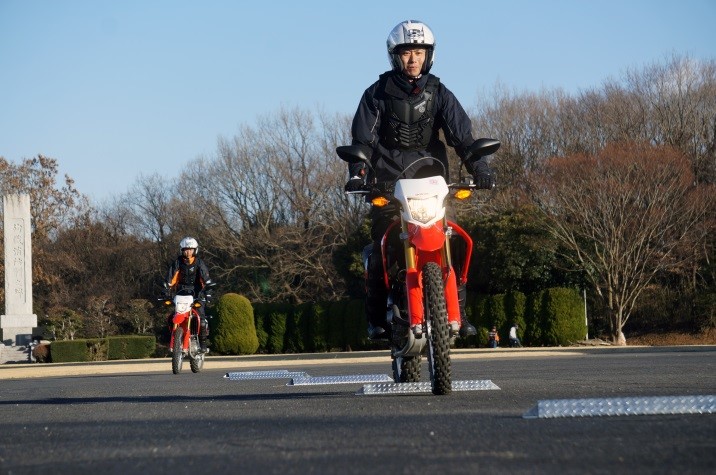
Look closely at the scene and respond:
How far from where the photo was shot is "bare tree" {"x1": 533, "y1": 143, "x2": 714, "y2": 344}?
3694cm

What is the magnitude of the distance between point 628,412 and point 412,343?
214 centimetres

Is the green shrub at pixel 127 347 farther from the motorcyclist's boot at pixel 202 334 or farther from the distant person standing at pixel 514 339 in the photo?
the motorcyclist's boot at pixel 202 334

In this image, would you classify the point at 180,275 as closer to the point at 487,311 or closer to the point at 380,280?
the point at 380,280

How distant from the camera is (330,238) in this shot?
56812mm

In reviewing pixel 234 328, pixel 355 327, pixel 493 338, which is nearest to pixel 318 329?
pixel 355 327

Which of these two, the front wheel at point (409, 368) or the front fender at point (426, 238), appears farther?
the front wheel at point (409, 368)

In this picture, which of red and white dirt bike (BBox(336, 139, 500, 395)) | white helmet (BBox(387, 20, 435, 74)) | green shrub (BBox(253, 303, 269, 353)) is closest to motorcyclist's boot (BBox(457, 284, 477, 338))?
red and white dirt bike (BBox(336, 139, 500, 395))

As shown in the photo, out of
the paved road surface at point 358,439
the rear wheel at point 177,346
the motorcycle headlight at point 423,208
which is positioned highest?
the motorcycle headlight at point 423,208

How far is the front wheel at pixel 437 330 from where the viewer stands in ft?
22.1

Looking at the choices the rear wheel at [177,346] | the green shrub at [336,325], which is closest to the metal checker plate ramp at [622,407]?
the rear wheel at [177,346]

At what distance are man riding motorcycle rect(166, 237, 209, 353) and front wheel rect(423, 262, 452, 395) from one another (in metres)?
10.0

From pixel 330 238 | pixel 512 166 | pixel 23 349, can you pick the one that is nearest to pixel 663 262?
pixel 512 166

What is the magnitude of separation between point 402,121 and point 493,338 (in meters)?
30.9

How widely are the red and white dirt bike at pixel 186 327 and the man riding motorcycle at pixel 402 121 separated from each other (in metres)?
8.87
